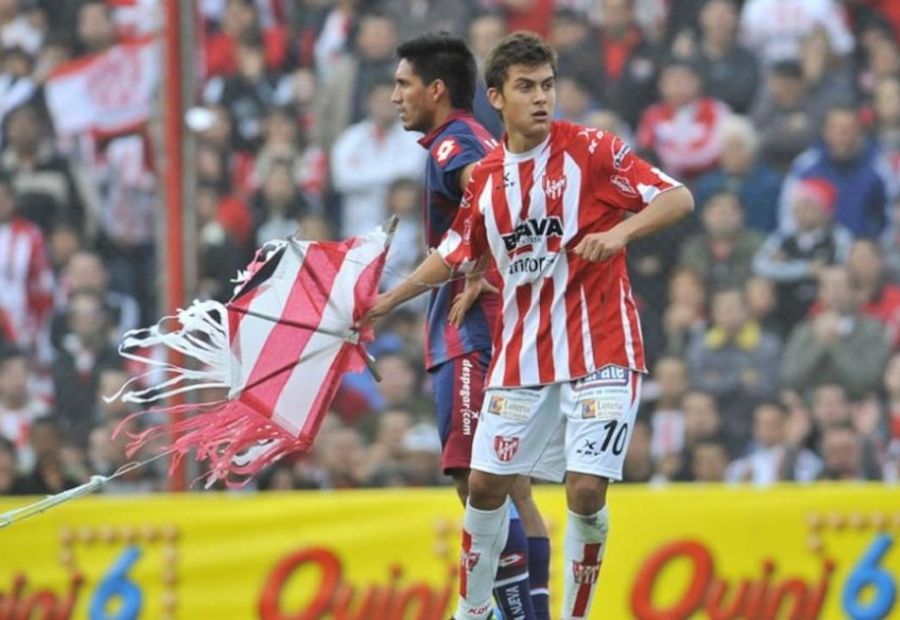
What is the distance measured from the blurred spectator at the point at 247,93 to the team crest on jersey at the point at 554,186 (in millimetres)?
4803

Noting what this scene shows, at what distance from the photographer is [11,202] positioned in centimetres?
994

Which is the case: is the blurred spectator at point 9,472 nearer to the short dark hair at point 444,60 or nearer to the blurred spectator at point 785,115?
the short dark hair at point 444,60

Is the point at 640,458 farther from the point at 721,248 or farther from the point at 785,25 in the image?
the point at 785,25

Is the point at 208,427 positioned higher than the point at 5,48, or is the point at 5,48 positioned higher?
the point at 5,48

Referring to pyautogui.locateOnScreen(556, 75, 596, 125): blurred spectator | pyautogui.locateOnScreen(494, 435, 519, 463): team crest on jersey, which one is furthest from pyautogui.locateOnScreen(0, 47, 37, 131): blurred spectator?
pyautogui.locateOnScreen(494, 435, 519, 463): team crest on jersey

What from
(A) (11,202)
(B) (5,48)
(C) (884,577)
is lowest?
(C) (884,577)

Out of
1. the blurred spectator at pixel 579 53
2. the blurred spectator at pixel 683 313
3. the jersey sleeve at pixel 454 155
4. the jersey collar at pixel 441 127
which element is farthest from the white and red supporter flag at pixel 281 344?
the blurred spectator at pixel 579 53

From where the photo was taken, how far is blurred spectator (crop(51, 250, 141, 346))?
9.60 metres

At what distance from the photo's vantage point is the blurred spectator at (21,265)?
990cm

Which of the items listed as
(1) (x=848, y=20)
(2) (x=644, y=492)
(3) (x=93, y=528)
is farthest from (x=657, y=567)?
(1) (x=848, y=20)

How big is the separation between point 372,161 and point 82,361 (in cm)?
186

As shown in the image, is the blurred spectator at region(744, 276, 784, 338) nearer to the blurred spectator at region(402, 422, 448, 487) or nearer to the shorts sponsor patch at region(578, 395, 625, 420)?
the blurred spectator at region(402, 422, 448, 487)

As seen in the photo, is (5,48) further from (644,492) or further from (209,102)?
(644,492)

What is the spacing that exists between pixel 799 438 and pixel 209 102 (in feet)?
11.8
